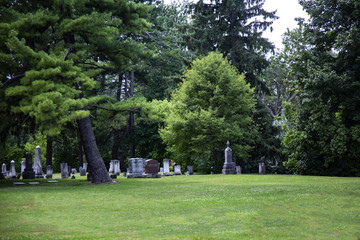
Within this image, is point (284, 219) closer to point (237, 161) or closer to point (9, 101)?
point (9, 101)

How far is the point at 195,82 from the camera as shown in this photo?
1133 inches

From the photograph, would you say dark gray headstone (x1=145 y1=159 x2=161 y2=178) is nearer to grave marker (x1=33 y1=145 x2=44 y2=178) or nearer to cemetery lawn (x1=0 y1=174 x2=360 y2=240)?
grave marker (x1=33 y1=145 x2=44 y2=178)

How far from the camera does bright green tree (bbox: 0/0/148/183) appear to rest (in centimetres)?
1517

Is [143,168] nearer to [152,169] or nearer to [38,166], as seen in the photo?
[152,169]

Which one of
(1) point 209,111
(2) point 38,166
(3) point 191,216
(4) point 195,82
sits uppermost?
(4) point 195,82

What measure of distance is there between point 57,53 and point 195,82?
43.4 feet

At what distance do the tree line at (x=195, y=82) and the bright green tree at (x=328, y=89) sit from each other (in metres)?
0.06

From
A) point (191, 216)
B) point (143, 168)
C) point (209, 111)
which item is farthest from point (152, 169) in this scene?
point (191, 216)

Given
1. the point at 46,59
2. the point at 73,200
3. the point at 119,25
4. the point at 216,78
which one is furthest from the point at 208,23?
the point at 73,200

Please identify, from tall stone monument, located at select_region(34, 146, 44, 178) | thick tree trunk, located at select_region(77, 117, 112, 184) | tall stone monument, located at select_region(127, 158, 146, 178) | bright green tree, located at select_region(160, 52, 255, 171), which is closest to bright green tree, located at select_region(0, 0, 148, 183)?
thick tree trunk, located at select_region(77, 117, 112, 184)

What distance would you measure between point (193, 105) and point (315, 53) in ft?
33.7

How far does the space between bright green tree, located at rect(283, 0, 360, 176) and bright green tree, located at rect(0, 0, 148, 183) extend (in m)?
9.73

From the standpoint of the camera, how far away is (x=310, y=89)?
19969mm

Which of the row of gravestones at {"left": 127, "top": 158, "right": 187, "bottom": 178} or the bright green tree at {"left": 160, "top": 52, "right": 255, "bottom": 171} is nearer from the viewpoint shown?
the row of gravestones at {"left": 127, "top": 158, "right": 187, "bottom": 178}
